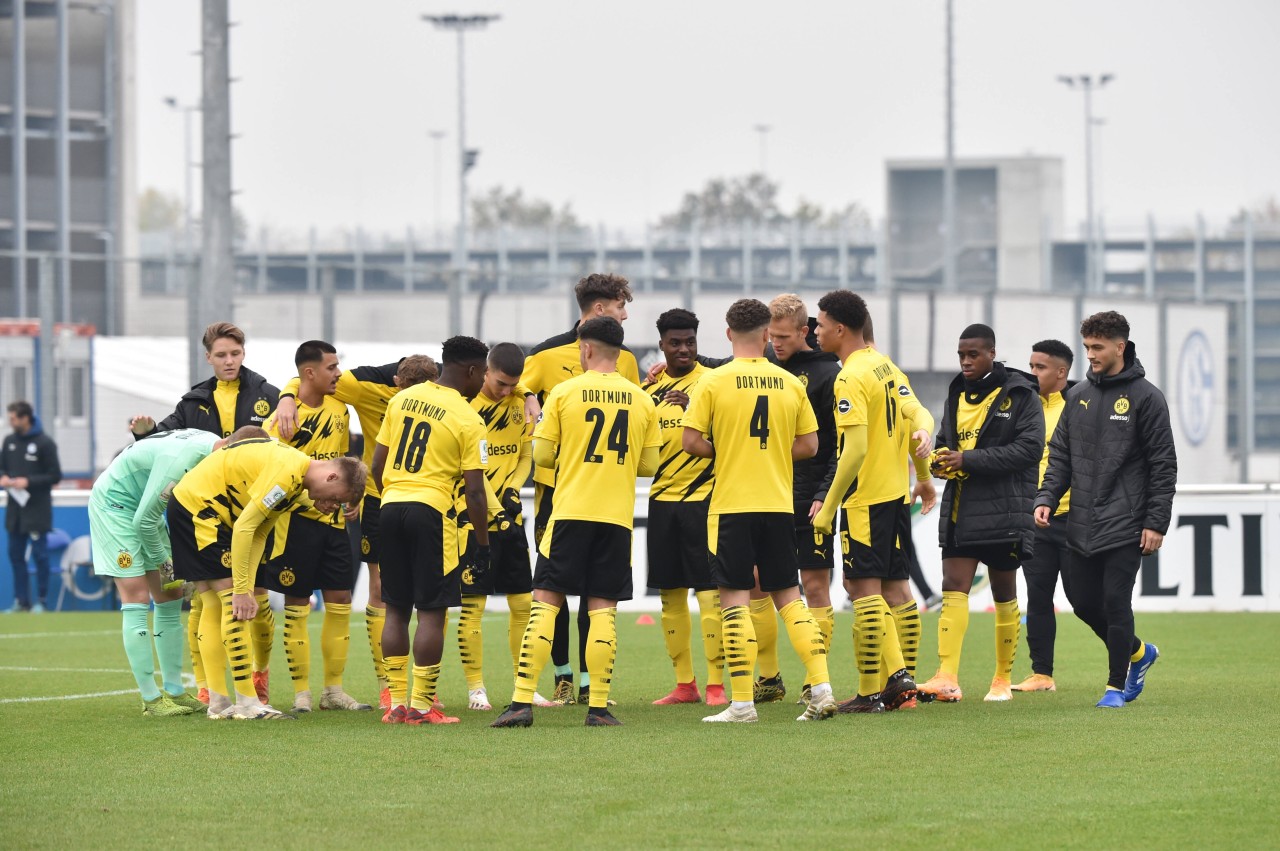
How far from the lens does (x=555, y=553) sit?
888cm

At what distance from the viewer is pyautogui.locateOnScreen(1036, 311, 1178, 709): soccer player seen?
378 inches

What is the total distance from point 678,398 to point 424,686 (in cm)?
228

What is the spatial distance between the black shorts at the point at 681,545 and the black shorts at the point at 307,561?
1.78m

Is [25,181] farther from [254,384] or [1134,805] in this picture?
[1134,805]

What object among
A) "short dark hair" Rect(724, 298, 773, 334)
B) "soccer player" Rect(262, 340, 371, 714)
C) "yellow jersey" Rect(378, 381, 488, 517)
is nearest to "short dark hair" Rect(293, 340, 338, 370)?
"soccer player" Rect(262, 340, 371, 714)

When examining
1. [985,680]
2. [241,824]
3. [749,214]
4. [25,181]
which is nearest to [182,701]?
[241,824]

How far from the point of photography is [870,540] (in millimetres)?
9492

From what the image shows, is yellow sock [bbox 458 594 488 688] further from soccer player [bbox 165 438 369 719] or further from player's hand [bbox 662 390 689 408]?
player's hand [bbox 662 390 689 408]

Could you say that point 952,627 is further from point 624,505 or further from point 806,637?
point 624,505

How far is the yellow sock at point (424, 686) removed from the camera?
923 cm

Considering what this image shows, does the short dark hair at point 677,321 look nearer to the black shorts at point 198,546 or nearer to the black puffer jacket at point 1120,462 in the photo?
the black puffer jacket at point 1120,462

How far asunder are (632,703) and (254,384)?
3.06m

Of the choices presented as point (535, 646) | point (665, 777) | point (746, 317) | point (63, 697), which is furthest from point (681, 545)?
point (63, 697)

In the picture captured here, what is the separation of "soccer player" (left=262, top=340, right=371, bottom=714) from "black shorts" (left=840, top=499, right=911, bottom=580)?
A: 107 inches
